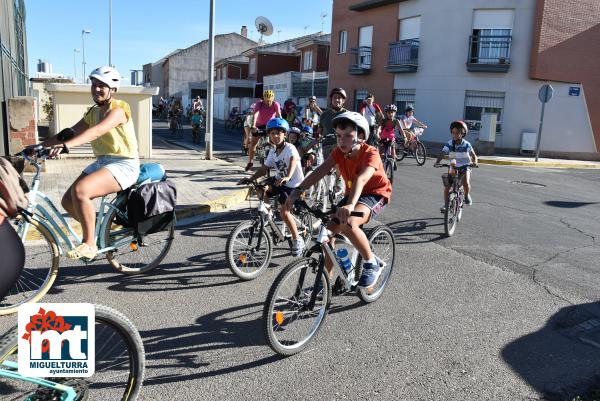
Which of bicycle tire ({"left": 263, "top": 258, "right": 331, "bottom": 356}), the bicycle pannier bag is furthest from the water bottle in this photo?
the bicycle pannier bag

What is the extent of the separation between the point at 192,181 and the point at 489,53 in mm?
18365

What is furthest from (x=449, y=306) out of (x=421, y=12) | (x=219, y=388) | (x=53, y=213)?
(x=421, y=12)

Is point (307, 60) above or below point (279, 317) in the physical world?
above

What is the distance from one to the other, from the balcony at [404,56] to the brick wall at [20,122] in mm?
20007

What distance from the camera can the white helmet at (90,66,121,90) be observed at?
454 centimetres

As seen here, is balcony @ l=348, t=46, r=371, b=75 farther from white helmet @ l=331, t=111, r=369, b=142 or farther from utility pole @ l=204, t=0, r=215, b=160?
white helmet @ l=331, t=111, r=369, b=142

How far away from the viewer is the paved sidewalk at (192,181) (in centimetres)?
815

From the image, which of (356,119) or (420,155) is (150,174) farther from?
(420,155)

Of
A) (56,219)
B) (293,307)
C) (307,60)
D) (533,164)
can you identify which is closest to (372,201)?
(293,307)

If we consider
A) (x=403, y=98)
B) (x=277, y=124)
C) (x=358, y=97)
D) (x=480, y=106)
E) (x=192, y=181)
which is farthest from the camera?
(x=358, y=97)

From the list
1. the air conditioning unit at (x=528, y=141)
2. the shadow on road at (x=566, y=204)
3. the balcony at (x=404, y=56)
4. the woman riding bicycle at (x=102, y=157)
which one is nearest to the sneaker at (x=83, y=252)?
the woman riding bicycle at (x=102, y=157)

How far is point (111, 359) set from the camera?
103 inches

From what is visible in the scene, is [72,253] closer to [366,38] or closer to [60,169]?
[60,169]

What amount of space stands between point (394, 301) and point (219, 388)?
7.00 ft
